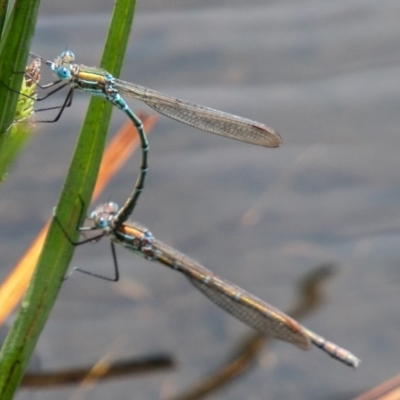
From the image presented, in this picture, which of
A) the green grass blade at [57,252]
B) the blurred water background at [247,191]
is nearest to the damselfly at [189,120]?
the green grass blade at [57,252]

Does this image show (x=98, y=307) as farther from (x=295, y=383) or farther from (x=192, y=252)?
(x=295, y=383)

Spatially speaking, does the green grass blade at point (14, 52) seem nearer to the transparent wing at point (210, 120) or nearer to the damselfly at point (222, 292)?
the transparent wing at point (210, 120)

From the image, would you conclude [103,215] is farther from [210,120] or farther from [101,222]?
[210,120]

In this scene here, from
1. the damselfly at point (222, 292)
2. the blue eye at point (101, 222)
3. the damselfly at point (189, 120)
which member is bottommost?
the damselfly at point (222, 292)

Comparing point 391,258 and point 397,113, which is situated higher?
point 397,113

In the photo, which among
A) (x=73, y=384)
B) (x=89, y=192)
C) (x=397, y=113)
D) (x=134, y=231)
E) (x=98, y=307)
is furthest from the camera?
(x=397, y=113)

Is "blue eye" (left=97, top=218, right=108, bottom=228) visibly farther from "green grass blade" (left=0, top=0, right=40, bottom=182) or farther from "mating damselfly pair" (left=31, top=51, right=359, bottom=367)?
"green grass blade" (left=0, top=0, right=40, bottom=182)

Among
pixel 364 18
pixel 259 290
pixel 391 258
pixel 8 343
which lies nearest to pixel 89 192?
pixel 8 343
